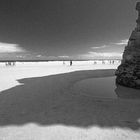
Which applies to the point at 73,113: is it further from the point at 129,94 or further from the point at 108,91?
the point at 129,94

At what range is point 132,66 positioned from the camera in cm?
797

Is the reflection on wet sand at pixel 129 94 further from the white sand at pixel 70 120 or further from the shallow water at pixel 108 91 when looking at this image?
the white sand at pixel 70 120

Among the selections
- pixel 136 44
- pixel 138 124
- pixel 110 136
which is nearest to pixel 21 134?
pixel 110 136

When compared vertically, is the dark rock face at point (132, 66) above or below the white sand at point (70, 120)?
above

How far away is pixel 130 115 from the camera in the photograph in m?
3.61

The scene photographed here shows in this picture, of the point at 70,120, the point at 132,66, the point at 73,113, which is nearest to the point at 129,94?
the point at 132,66

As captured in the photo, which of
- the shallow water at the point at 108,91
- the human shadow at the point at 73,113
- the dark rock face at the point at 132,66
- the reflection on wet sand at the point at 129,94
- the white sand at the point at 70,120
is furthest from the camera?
the dark rock face at the point at 132,66

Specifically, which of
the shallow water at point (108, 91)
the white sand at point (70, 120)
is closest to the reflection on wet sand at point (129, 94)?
the shallow water at point (108, 91)

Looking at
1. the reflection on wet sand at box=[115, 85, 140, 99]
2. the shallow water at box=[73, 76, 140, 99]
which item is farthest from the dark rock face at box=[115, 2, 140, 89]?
the reflection on wet sand at box=[115, 85, 140, 99]

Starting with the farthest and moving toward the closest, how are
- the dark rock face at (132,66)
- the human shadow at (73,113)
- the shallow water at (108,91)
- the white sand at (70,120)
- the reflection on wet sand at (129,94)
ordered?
1. the dark rock face at (132,66)
2. the shallow water at (108,91)
3. the reflection on wet sand at (129,94)
4. the human shadow at (73,113)
5. the white sand at (70,120)

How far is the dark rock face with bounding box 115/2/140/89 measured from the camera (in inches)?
294

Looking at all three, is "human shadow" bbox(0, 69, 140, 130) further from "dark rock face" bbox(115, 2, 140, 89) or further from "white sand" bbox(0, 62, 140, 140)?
"dark rock face" bbox(115, 2, 140, 89)

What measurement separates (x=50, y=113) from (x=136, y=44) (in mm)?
8527

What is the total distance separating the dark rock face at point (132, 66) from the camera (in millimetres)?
7469
